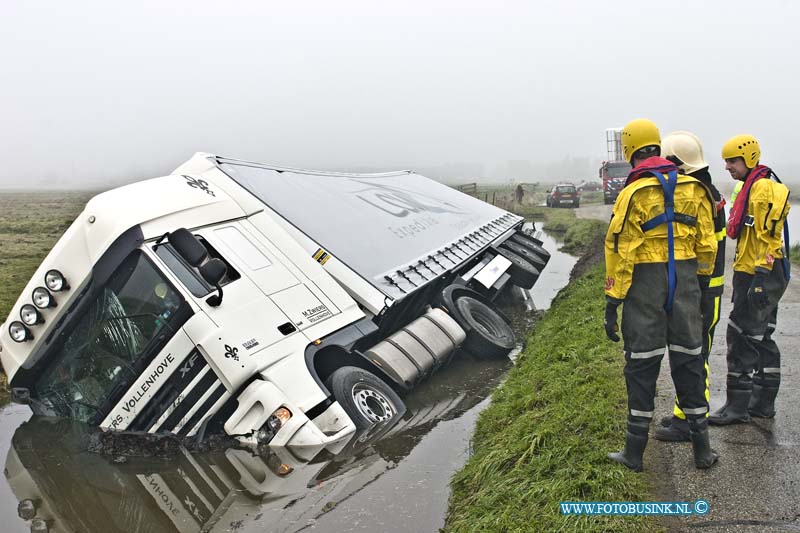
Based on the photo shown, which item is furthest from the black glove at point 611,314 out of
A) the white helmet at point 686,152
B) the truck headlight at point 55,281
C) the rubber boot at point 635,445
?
the truck headlight at point 55,281

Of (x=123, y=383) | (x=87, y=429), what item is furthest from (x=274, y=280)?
(x=87, y=429)

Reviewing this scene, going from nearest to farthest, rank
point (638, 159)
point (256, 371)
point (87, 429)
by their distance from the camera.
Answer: point (638, 159), point (256, 371), point (87, 429)

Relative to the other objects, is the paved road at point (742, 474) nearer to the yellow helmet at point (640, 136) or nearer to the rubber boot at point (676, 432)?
the rubber boot at point (676, 432)

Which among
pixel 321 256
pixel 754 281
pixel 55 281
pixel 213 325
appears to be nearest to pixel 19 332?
pixel 55 281

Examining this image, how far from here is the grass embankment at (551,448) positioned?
12.4ft

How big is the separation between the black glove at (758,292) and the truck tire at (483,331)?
3.97 metres

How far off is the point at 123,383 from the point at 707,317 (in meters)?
4.58

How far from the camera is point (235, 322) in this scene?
5777 millimetres

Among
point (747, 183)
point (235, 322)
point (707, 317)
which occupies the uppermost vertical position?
point (747, 183)

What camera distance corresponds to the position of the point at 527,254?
42.5 ft

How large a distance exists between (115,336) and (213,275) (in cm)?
101

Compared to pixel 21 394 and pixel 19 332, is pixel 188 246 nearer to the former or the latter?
pixel 19 332

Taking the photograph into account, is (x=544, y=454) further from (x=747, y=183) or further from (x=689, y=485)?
(x=747, y=183)

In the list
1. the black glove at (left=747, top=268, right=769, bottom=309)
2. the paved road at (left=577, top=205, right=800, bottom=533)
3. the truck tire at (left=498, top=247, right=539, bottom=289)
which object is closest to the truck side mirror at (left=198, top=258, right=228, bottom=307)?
the paved road at (left=577, top=205, right=800, bottom=533)
